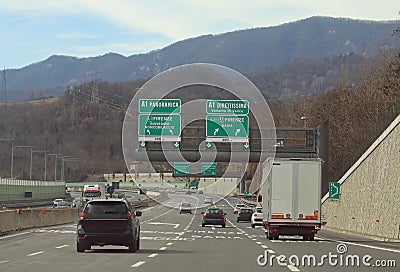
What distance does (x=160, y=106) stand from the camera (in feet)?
193

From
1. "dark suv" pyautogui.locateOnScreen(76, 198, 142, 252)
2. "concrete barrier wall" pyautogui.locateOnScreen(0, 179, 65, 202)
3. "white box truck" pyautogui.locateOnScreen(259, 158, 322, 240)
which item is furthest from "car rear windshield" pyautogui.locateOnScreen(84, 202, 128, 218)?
"concrete barrier wall" pyautogui.locateOnScreen(0, 179, 65, 202)

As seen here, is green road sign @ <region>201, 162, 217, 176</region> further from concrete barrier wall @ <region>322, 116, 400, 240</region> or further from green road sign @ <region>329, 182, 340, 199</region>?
concrete barrier wall @ <region>322, 116, 400, 240</region>

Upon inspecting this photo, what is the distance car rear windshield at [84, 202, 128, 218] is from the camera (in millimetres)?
24359

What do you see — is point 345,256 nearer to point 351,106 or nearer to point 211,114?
point 211,114

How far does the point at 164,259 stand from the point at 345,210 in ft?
105

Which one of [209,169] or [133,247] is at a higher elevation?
[209,169]

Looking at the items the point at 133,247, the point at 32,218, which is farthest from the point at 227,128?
the point at 133,247

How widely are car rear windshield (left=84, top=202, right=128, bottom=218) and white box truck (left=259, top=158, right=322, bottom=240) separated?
36.9 ft

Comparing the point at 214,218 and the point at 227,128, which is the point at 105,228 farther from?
the point at 227,128

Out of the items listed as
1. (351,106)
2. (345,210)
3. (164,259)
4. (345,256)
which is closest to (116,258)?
(164,259)

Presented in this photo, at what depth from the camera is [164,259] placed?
21.3 meters

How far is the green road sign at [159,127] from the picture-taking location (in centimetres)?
5878

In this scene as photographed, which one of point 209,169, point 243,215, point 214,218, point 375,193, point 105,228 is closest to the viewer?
point 105,228

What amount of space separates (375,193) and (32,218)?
1918 cm
